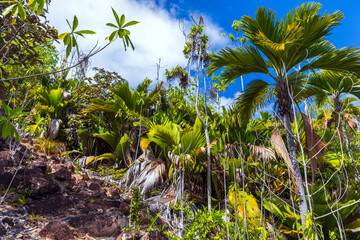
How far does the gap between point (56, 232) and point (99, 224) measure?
0.57m

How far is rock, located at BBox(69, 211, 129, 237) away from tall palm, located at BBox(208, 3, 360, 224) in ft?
9.56

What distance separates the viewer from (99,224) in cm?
320

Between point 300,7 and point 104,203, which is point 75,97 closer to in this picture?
point 104,203

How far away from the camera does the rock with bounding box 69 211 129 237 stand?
311 cm

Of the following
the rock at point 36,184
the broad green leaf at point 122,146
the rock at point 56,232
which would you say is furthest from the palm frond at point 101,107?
the rock at point 56,232

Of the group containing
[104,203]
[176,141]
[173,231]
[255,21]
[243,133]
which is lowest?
[173,231]

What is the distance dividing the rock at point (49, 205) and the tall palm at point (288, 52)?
151 inches

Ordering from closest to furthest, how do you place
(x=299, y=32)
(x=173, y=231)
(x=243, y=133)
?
(x=173, y=231)
(x=299, y=32)
(x=243, y=133)

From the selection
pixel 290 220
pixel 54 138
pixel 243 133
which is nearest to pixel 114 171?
pixel 54 138

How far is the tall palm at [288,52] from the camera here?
4.05 meters

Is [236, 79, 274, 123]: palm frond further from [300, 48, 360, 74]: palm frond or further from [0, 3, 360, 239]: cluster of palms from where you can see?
[300, 48, 360, 74]: palm frond

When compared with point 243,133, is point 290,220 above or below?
below

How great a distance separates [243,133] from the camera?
235 inches

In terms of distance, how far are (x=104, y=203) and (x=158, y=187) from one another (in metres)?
1.39
